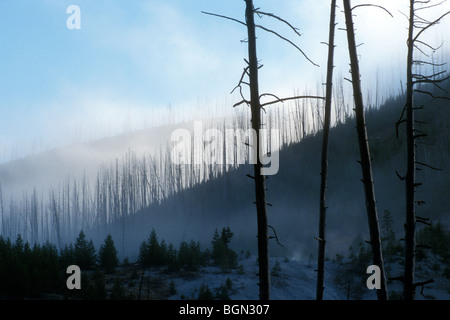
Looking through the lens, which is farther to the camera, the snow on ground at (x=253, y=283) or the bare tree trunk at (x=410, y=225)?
the snow on ground at (x=253, y=283)

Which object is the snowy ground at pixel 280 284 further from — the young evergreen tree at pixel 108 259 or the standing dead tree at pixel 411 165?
the standing dead tree at pixel 411 165

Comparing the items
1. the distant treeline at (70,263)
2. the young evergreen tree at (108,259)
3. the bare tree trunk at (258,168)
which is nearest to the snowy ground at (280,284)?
the distant treeline at (70,263)

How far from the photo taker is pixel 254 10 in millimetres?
5629

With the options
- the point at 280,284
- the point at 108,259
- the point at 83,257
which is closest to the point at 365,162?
the point at 280,284

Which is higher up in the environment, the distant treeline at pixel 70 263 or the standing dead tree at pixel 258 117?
the standing dead tree at pixel 258 117

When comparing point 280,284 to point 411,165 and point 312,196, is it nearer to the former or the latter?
point 411,165

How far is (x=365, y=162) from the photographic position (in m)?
6.77

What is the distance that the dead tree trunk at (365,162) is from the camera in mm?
6691

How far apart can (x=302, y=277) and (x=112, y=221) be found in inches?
1735

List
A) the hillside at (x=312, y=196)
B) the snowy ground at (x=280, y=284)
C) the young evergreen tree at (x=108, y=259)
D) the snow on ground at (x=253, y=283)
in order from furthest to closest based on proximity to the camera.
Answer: the hillside at (x=312, y=196) < the young evergreen tree at (x=108, y=259) < the snow on ground at (x=253, y=283) < the snowy ground at (x=280, y=284)

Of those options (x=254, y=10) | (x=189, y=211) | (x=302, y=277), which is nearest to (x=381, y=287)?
(x=254, y=10)

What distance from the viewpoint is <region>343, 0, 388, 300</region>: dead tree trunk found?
22.0 ft
